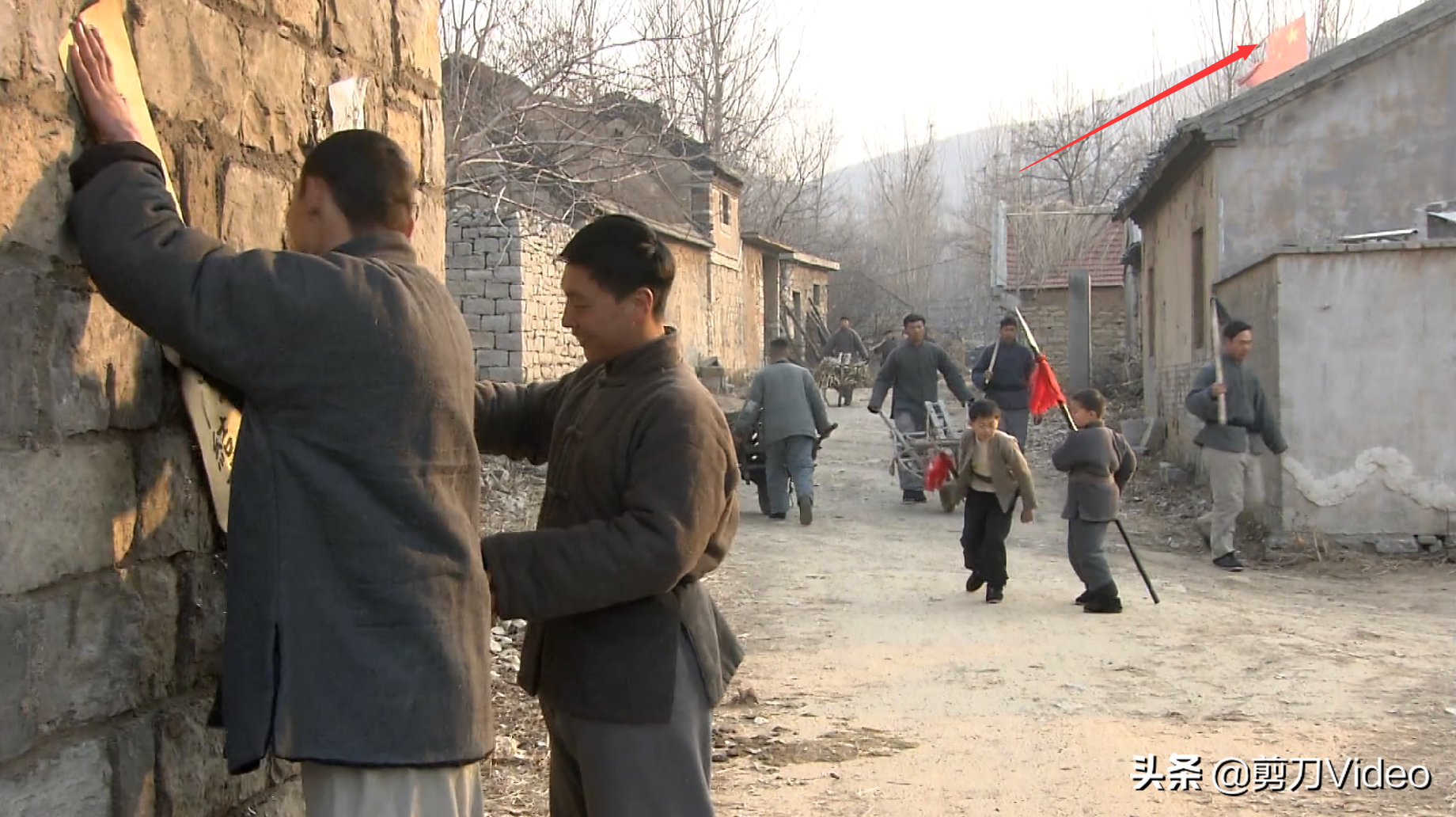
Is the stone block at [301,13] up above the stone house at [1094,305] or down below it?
below

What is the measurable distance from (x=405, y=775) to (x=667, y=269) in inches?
48.0

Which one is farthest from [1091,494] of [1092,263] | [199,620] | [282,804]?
[1092,263]

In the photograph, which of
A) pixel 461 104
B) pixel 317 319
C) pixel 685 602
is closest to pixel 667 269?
pixel 685 602

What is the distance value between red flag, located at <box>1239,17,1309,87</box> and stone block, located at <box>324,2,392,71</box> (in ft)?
67.8

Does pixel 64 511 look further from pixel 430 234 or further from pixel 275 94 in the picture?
pixel 430 234

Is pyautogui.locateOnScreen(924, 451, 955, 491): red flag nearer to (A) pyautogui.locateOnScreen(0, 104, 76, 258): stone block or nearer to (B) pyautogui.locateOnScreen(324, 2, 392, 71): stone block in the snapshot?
(B) pyautogui.locateOnScreen(324, 2, 392, 71): stone block

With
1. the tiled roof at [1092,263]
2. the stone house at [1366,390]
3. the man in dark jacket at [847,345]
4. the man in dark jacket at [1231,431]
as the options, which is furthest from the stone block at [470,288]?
the tiled roof at [1092,263]

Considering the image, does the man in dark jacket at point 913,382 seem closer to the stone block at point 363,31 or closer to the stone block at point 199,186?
the stone block at point 363,31

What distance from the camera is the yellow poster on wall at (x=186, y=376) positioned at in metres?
2.31

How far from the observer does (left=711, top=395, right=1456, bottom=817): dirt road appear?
15.7 feet

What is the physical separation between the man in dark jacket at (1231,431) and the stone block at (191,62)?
8.35 metres

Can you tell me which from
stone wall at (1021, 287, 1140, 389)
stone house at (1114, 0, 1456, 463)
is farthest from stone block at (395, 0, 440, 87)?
stone wall at (1021, 287, 1140, 389)

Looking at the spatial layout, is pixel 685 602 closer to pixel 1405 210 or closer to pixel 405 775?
pixel 405 775

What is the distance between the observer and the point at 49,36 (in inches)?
86.1
